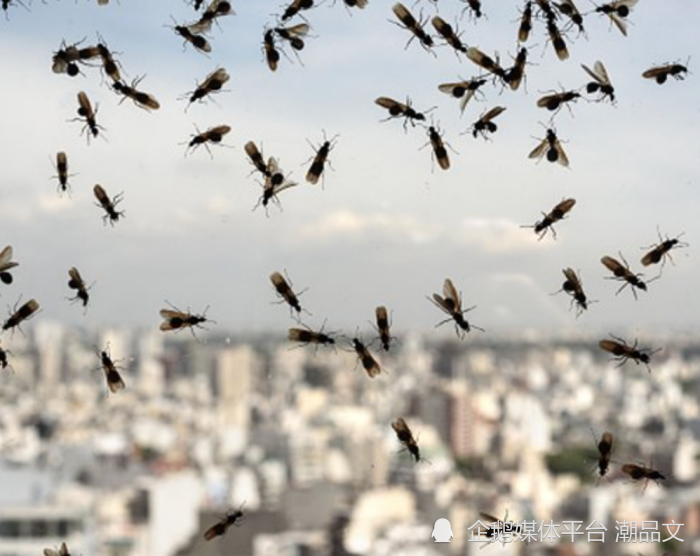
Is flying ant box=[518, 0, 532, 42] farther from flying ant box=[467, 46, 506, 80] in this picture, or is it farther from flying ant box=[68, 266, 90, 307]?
flying ant box=[68, 266, 90, 307]

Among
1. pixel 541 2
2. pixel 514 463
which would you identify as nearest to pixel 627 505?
pixel 541 2

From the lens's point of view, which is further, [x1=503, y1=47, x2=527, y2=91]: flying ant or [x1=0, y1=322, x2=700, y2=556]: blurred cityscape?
[x1=0, y1=322, x2=700, y2=556]: blurred cityscape

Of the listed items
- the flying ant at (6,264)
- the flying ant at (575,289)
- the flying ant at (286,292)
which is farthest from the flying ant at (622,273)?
the flying ant at (6,264)

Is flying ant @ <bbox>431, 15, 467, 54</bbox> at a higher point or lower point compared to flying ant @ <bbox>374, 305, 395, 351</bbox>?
higher

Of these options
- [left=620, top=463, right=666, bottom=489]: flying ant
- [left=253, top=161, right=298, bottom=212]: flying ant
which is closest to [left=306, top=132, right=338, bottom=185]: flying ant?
[left=253, top=161, right=298, bottom=212]: flying ant

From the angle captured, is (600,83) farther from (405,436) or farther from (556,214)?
(405,436)

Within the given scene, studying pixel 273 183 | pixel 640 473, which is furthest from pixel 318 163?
pixel 640 473
